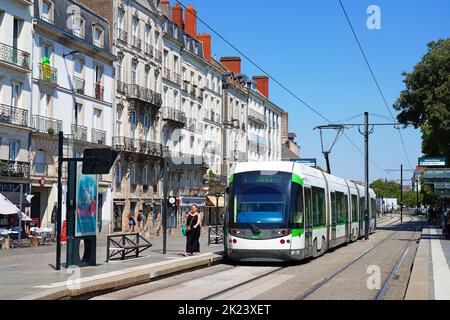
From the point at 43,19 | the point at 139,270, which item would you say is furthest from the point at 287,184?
the point at 43,19

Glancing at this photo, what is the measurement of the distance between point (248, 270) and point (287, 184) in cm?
276

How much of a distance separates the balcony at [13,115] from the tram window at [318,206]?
18.4 metres

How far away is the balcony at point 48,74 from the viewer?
127 feet

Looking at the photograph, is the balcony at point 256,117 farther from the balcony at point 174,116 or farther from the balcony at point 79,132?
the balcony at point 79,132

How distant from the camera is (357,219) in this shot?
115ft

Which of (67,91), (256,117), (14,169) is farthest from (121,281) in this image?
(256,117)

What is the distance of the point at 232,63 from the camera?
83.9 meters

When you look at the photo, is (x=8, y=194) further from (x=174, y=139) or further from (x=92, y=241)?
(x=174, y=139)

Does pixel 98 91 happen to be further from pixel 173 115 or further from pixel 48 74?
pixel 173 115

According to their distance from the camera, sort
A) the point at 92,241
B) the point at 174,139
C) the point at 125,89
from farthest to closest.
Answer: the point at 174,139
the point at 125,89
the point at 92,241

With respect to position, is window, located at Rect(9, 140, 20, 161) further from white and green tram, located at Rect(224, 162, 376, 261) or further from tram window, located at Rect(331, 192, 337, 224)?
white and green tram, located at Rect(224, 162, 376, 261)

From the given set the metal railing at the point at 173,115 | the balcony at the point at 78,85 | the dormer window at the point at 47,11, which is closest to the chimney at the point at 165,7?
the metal railing at the point at 173,115

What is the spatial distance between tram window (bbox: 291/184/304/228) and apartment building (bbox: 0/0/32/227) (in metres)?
18.4

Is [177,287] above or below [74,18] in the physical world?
below
